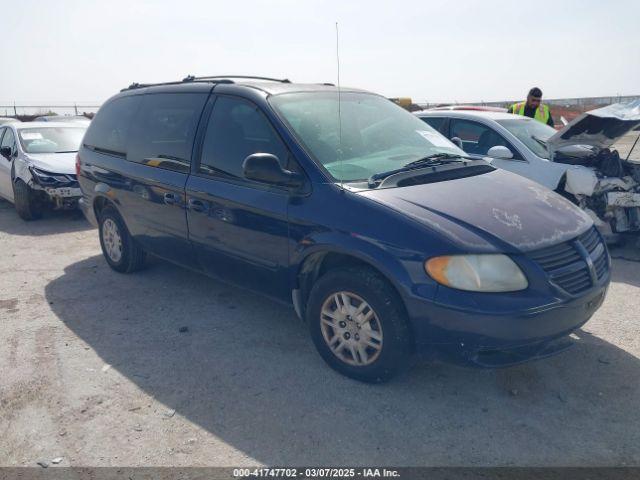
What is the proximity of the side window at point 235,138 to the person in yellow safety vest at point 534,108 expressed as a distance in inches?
216

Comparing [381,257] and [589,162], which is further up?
[589,162]

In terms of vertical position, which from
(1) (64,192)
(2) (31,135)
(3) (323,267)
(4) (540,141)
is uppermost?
(2) (31,135)

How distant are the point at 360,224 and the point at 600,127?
3959 mm

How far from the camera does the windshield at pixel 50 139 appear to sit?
8.80m

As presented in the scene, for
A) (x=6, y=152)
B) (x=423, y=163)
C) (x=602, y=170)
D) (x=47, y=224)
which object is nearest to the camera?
(x=423, y=163)

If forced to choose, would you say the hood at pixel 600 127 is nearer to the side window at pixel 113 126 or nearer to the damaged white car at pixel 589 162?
the damaged white car at pixel 589 162

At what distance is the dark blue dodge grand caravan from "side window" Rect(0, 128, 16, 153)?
5.31m

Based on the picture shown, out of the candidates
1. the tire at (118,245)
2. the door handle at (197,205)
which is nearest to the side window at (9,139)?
the tire at (118,245)

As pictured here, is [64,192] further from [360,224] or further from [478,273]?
[478,273]

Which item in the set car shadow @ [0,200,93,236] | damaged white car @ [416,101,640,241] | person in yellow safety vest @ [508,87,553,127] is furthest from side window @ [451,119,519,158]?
car shadow @ [0,200,93,236]

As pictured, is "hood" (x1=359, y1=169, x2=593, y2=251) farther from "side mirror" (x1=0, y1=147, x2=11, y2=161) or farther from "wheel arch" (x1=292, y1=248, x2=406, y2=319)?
"side mirror" (x1=0, y1=147, x2=11, y2=161)

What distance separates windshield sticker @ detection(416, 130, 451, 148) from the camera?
422cm

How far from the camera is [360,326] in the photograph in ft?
10.7

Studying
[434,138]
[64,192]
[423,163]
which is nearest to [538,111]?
[434,138]
